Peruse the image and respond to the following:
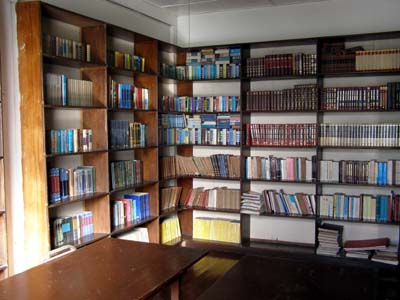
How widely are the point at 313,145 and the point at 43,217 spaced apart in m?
2.76

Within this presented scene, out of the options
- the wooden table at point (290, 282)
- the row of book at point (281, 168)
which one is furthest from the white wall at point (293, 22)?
the wooden table at point (290, 282)

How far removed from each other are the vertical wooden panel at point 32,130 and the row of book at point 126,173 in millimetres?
861

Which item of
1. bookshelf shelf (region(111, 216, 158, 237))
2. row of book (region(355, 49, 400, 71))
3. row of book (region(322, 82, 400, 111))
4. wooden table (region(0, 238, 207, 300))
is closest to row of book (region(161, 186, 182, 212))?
bookshelf shelf (region(111, 216, 158, 237))

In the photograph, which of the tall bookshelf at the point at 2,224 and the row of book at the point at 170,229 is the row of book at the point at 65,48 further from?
the row of book at the point at 170,229

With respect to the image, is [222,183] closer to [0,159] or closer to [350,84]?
[350,84]

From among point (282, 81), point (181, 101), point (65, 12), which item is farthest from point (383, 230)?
point (65, 12)

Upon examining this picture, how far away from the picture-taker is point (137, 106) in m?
4.35

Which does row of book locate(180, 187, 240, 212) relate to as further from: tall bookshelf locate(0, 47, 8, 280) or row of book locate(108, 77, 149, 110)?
tall bookshelf locate(0, 47, 8, 280)

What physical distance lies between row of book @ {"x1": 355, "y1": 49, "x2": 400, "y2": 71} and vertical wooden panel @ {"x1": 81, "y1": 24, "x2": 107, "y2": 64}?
2483mm

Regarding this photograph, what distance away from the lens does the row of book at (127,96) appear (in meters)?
3.97

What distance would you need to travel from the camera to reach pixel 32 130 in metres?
3.20

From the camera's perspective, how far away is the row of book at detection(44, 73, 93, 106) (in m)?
3.31

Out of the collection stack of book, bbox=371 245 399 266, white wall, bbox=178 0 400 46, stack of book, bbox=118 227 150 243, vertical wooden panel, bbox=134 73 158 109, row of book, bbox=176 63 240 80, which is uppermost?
white wall, bbox=178 0 400 46

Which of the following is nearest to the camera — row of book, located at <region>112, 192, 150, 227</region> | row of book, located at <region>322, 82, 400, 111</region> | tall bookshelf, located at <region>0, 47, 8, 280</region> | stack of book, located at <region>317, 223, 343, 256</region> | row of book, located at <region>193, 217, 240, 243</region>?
tall bookshelf, located at <region>0, 47, 8, 280</region>
